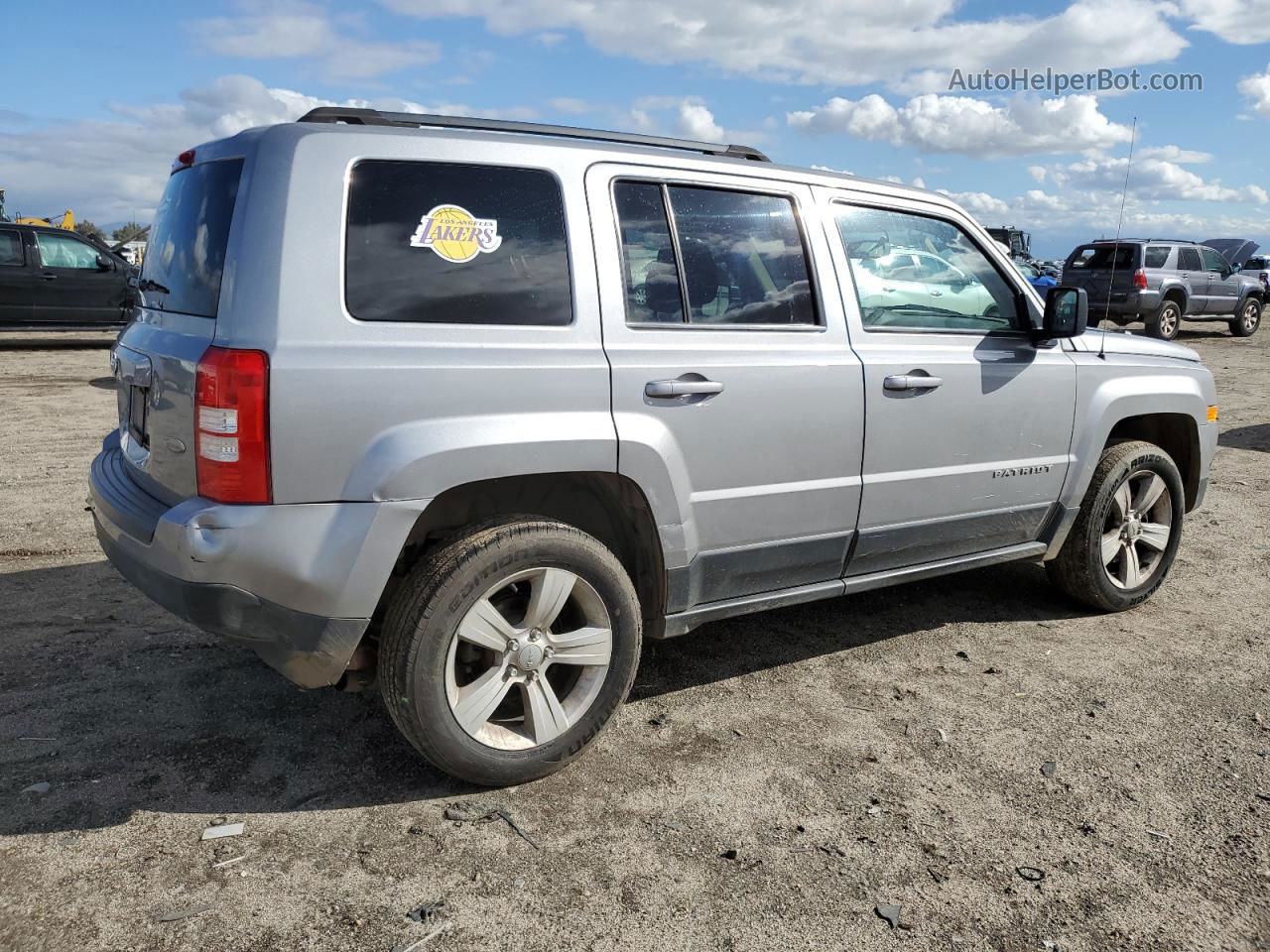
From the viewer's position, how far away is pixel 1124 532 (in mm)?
4867

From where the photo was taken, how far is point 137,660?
410 cm

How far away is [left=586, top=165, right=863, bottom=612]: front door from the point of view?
3.29m

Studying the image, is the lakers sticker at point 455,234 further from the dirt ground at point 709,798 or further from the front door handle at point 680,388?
the dirt ground at point 709,798

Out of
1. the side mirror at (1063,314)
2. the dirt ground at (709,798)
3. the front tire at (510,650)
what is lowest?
the dirt ground at (709,798)

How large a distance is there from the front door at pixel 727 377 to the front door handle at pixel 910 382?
0.15 metres

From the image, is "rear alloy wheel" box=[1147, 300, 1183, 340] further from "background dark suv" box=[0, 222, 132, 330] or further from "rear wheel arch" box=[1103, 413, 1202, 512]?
"background dark suv" box=[0, 222, 132, 330]

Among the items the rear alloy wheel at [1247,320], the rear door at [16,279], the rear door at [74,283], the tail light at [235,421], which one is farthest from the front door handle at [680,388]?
the rear alloy wheel at [1247,320]

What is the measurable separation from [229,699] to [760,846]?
2073 mm

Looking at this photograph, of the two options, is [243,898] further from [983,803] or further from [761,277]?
[761,277]

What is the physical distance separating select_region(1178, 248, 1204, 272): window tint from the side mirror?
1801 cm

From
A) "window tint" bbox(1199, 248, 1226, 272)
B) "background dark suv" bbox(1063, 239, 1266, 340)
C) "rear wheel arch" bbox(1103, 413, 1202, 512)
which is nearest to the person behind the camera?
"rear wheel arch" bbox(1103, 413, 1202, 512)

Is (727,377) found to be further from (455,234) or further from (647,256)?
(455,234)

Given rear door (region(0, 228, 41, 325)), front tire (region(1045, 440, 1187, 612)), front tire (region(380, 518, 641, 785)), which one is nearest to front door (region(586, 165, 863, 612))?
front tire (region(380, 518, 641, 785))

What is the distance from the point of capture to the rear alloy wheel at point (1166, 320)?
19.4 meters
